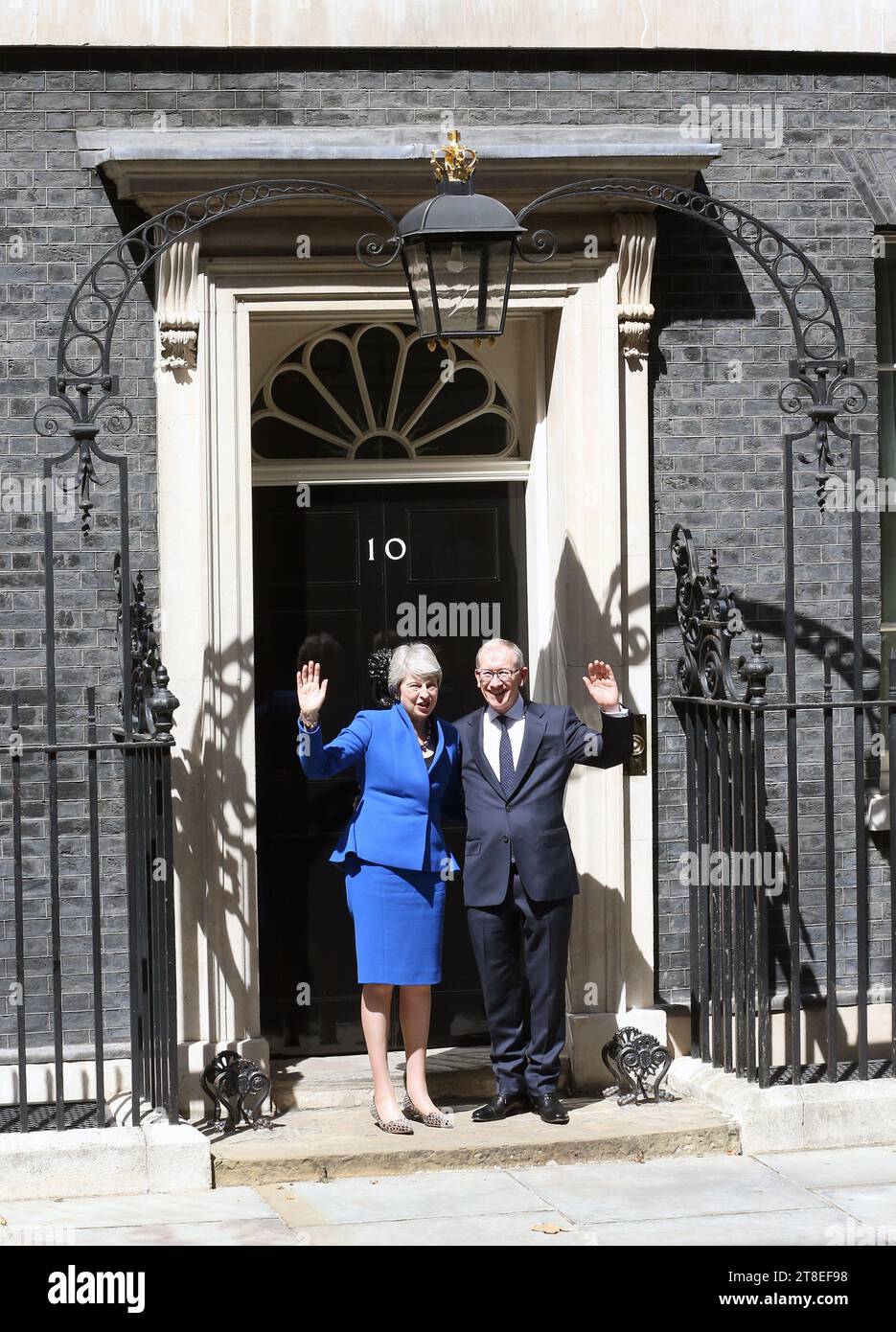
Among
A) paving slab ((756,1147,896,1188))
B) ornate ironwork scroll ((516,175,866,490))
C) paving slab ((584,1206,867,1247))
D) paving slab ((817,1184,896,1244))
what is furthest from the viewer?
ornate ironwork scroll ((516,175,866,490))

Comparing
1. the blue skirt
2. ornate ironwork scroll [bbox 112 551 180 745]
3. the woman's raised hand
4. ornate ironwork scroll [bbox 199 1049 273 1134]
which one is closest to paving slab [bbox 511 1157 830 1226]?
the blue skirt

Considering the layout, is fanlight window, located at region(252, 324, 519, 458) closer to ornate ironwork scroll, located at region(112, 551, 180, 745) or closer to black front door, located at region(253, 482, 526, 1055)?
black front door, located at region(253, 482, 526, 1055)

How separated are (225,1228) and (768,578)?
3589mm

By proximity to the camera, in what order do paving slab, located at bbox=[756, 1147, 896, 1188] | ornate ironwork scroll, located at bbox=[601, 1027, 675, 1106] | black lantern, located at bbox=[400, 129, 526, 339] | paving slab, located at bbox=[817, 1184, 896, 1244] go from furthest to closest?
ornate ironwork scroll, located at bbox=[601, 1027, 675, 1106], paving slab, located at bbox=[756, 1147, 896, 1188], black lantern, located at bbox=[400, 129, 526, 339], paving slab, located at bbox=[817, 1184, 896, 1244]

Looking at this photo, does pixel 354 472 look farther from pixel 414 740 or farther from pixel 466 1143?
pixel 466 1143

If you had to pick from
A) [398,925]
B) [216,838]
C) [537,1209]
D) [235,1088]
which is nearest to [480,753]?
[398,925]

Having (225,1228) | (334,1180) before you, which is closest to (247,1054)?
(334,1180)

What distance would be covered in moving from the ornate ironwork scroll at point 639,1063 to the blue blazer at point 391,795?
3.43 feet

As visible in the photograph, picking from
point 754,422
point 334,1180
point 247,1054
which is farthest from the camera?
point 754,422

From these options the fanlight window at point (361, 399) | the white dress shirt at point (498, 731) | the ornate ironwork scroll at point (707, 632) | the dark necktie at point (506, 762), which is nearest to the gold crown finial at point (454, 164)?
the fanlight window at point (361, 399)

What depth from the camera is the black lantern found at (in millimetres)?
6113

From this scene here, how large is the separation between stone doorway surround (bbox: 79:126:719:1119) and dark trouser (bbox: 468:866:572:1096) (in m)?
0.59

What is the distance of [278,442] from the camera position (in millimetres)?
7613
